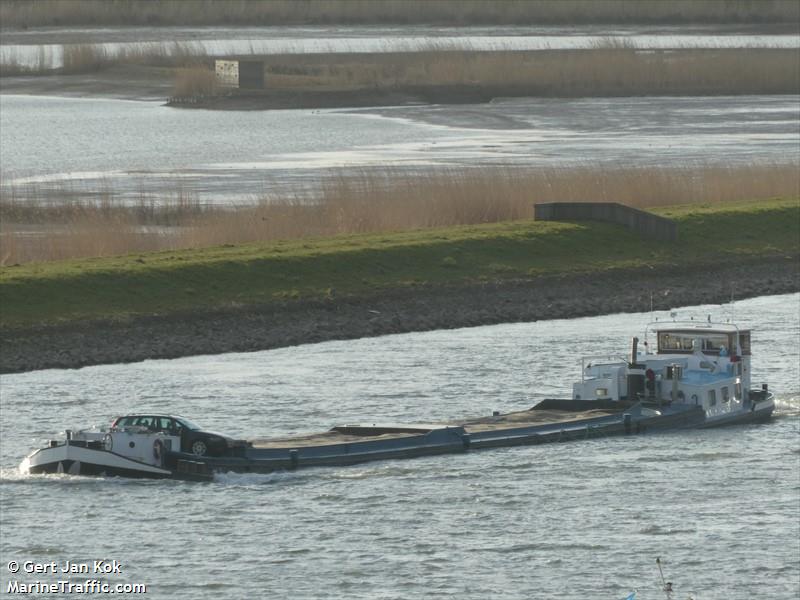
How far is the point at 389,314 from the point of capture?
81688mm

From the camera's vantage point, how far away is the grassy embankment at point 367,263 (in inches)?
3063

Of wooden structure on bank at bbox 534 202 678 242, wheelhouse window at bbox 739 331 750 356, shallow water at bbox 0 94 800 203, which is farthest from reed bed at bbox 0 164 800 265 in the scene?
wheelhouse window at bbox 739 331 750 356

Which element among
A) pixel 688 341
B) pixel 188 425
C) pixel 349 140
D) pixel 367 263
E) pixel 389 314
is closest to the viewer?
pixel 188 425

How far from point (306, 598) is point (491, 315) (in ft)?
134

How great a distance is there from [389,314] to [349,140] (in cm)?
7076

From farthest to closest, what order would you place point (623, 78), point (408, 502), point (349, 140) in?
point (623, 78) → point (349, 140) → point (408, 502)

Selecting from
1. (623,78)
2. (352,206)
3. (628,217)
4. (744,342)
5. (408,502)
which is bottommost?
(408,502)

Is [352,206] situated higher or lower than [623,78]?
lower

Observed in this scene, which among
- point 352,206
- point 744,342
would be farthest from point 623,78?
point 744,342

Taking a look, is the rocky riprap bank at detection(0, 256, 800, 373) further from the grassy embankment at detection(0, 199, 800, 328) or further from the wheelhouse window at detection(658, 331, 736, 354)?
the wheelhouse window at detection(658, 331, 736, 354)

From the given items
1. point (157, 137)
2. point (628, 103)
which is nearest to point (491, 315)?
point (157, 137)

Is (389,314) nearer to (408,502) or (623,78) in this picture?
(408,502)

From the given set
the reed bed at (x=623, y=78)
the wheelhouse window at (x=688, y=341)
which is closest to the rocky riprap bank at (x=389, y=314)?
the wheelhouse window at (x=688, y=341)

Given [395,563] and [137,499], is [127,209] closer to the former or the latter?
[137,499]
